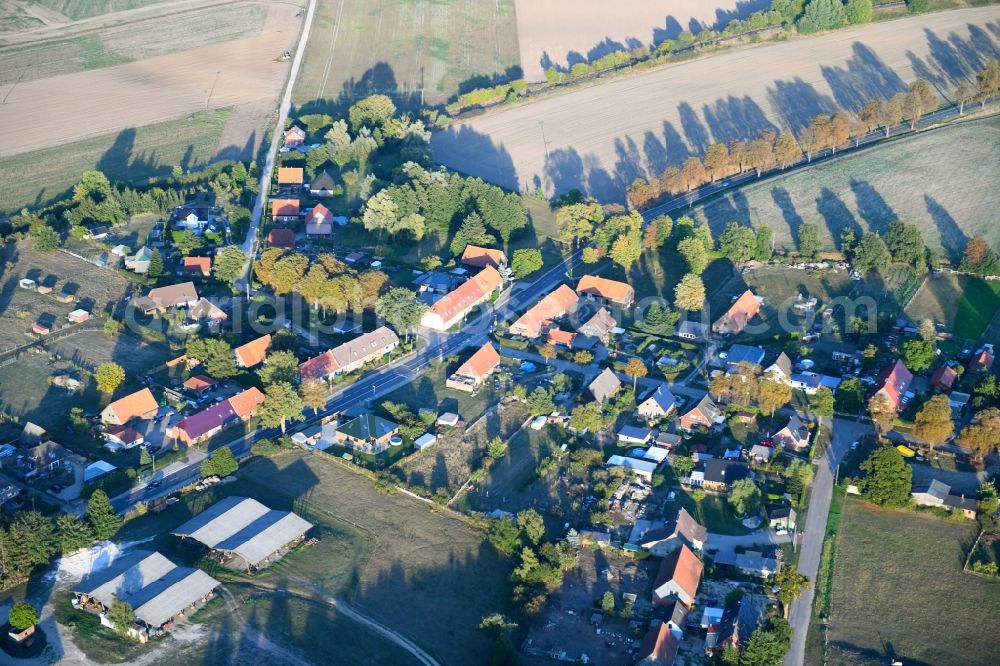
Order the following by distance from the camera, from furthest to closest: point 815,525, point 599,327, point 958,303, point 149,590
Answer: point 958,303 → point 599,327 → point 815,525 → point 149,590

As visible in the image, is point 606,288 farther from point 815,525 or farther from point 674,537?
point 674,537

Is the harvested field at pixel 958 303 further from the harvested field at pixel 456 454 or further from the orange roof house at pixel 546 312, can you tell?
the harvested field at pixel 456 454

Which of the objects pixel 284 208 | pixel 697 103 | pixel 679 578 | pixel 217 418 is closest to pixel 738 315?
pixel 679 578

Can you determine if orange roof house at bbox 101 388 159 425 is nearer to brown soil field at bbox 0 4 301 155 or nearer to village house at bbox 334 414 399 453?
village house at bbox 334 414 399 453

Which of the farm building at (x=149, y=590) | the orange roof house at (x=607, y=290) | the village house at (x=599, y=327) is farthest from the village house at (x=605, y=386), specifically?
the farm building at (x=149, y=590)

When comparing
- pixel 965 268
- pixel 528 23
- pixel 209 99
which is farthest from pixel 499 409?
pixel 528 23

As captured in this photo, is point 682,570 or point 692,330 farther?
point 692,330
